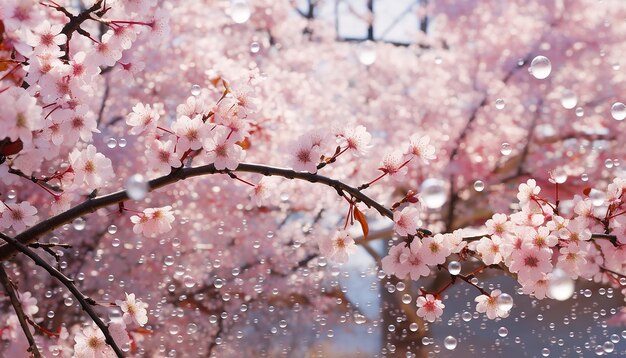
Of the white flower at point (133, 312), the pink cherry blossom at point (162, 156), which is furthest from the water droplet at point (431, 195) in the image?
the white flower at point (133, 312)

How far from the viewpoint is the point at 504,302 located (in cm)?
60

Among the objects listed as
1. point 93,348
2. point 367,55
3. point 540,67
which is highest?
point 367,55

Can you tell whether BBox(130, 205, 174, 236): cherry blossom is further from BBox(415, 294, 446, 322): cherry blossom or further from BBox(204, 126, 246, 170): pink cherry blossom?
BBox(415, 294, 446, 322): cherry blossom

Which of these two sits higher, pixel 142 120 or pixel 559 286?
pixel 142 120

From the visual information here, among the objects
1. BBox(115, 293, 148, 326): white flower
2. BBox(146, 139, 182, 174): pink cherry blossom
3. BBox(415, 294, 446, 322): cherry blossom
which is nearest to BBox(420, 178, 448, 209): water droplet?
BBox(415, 294, 446, 322): cherry blossom

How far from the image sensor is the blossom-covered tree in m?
0.56

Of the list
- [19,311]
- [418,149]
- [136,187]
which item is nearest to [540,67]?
[418,149]

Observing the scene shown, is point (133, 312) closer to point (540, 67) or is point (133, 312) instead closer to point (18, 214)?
point (18, 214)

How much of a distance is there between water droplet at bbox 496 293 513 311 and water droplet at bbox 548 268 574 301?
0.04 meters

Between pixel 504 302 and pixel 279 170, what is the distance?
25 centimetres

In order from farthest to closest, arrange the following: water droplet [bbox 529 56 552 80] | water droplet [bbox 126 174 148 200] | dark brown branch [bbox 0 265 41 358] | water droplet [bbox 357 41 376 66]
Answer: water droplet [bbox 357 41 376 66] → water droplet [bbox 529 56 552 80] → dark brown branch [bbox 0 265 41 358] → water droplet [bbox 126 174 148 200]

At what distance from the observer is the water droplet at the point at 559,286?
0.57 m

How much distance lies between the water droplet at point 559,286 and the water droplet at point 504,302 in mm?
38

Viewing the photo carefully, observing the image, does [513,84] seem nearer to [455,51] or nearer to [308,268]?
[455,51]
